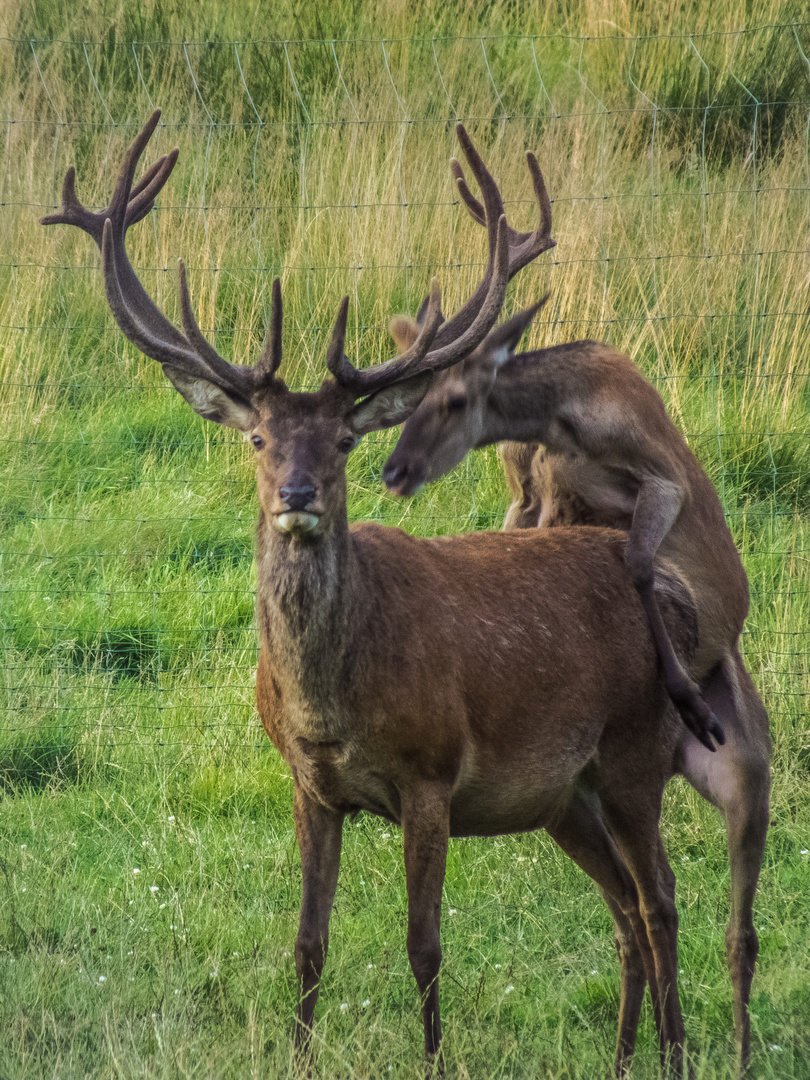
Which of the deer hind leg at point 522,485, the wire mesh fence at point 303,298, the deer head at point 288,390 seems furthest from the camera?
the wire mesh fence at point 303,298

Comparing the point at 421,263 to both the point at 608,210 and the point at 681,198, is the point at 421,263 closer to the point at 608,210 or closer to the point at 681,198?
the point at 608,210

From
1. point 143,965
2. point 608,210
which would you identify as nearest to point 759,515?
point 608,210

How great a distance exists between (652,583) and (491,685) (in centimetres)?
64

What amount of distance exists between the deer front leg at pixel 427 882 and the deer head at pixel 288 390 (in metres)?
0.75

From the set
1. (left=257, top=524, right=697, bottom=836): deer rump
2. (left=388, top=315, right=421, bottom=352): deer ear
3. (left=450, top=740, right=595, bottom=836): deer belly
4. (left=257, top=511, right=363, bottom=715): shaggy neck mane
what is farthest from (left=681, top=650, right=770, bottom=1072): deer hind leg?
(left=388, top=315, right=421, bottom=352): deer ear

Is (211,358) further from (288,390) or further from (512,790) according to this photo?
(512,790)

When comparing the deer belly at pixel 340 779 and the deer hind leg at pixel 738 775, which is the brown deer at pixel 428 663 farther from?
the deer hind leg at pixel 738 775

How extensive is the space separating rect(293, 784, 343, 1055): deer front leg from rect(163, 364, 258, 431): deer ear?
3.31 feet

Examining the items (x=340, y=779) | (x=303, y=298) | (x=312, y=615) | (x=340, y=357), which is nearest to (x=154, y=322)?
(x=340, y=357)

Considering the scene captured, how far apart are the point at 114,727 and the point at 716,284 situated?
471 centimetres

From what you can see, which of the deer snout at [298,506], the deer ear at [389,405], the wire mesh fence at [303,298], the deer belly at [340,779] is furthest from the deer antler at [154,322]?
the wire mesh fence at [303,298]

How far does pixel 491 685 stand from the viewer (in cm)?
368

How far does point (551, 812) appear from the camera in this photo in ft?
12.8

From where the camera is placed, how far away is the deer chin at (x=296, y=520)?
3283 mm
